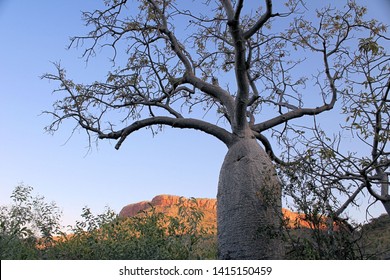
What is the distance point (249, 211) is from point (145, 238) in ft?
4.27

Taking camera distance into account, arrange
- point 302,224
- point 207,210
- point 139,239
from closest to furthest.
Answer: point 302,224
point 139,239
point 207,210

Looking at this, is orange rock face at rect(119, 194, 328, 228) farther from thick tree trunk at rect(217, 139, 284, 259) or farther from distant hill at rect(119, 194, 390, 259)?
thick tree trunk at rect(217, 139, 284, 259)

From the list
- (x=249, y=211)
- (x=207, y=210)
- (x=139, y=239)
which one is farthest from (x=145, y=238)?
(x=207, y=210)

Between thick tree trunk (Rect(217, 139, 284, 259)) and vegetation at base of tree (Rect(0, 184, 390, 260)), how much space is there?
0.24 meters

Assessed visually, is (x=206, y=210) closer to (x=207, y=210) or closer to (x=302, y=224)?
(x=207, y=210)

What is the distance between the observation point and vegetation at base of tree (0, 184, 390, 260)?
4465 millimetres

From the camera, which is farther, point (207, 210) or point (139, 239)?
point (207, 210)

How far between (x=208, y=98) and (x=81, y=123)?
2.74m

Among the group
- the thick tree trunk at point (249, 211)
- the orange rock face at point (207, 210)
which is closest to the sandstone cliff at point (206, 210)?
the orange rock face at point (207, 210)

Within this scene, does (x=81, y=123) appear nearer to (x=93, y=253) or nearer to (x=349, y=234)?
(x=93, y=253)

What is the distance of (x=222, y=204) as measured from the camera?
19.8 feet

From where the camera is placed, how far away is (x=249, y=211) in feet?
18.8

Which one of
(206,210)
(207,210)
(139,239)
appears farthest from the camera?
(207,210)

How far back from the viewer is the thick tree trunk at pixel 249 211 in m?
5.62
